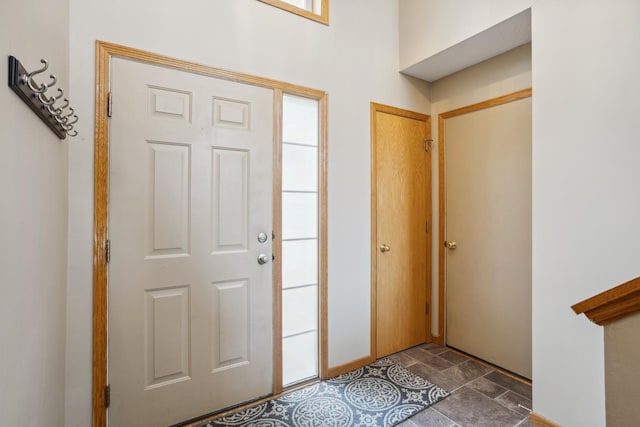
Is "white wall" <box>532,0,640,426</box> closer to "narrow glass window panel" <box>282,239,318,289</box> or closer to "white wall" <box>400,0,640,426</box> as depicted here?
"white wall" <box>400,0,640,426</box>

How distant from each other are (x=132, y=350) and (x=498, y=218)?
2.54 meters

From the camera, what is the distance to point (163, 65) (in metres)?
1.76

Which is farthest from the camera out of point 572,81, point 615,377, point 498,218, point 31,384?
point 498,218

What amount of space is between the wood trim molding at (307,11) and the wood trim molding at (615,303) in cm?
224

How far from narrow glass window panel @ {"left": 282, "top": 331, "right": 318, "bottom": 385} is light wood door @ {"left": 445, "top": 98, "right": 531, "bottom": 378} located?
128cm

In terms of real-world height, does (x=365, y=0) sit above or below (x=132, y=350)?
above

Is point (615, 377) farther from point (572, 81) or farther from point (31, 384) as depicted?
point (31, 384)

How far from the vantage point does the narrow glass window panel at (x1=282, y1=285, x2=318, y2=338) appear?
7.33 ft

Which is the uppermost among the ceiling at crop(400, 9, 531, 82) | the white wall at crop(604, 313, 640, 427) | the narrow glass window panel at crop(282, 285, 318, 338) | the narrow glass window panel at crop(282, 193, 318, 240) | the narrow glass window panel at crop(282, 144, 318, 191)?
the ceiling at crop(400, 9, 531, 82)

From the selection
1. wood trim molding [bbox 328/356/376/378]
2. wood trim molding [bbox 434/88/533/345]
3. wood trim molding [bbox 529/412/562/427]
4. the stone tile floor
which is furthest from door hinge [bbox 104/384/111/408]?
wood trim molding [bbox 434/88/533/345]

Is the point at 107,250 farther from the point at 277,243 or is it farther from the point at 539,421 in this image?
the point at 539,421

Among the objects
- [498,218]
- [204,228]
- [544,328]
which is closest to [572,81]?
[498,218]

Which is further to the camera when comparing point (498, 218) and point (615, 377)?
point (498, 218)

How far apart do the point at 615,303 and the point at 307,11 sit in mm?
2311
